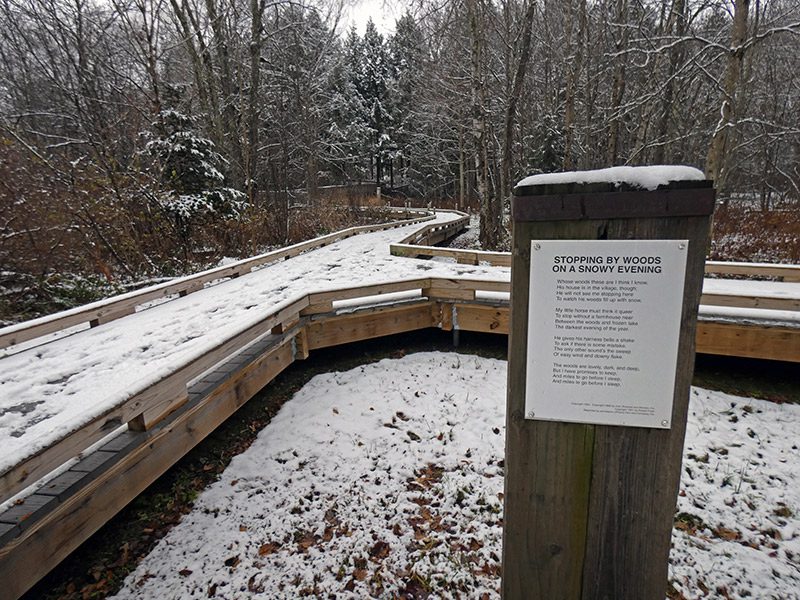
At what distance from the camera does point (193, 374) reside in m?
3.14

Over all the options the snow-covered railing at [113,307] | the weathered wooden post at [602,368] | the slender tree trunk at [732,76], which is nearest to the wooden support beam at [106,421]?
the weathered wooden post at [602,368]

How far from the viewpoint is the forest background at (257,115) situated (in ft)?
24.2

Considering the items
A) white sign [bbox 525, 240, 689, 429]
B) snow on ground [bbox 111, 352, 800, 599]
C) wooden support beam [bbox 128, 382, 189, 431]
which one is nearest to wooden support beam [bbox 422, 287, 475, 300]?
snow on ground [bbox 111, 352, 800, 599]

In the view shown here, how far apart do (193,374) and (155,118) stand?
1014 centimetres

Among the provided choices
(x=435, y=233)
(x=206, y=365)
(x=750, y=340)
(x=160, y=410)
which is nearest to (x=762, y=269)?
(x=750, y=340)

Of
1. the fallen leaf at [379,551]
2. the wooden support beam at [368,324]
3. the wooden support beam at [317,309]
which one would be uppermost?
the wooden support beam at [317,309]

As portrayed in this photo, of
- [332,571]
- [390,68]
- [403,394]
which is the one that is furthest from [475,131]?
[390,68]

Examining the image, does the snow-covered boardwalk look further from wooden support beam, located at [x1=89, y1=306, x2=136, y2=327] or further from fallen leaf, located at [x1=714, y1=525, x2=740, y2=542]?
fallen leaf, located at [x1=714, y1=525, x2=740, y2=542]

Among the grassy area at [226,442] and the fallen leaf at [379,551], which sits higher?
the grassy area at [226,442]

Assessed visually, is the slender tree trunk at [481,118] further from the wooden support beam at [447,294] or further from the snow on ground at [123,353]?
the wooden support beam at [447,294]

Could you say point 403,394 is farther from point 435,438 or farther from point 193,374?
point 193,374

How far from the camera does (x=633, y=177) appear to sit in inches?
51.4

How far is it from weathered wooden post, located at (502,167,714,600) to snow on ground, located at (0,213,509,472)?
2.29m

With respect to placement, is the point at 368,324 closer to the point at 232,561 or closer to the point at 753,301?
the point at 232,561
